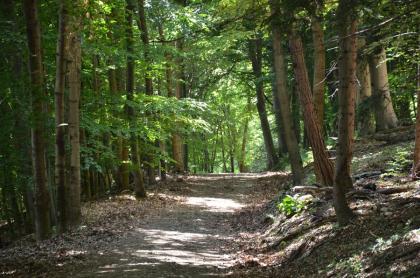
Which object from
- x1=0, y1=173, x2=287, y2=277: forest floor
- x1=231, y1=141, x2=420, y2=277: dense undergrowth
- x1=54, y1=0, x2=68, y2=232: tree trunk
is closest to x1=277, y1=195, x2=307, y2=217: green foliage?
Result: x1=231, y1=141, x2=420, y2=277: dense undergrowth

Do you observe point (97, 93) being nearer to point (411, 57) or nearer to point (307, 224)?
point (307, 224)

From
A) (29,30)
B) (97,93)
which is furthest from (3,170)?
(29,30)

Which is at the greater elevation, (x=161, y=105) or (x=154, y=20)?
(x=154, y=20)

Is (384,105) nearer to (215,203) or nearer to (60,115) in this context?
(215,203)

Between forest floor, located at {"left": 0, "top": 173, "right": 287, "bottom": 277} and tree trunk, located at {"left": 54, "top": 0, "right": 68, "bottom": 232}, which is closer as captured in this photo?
forest floor, located at {"left": 0, "top": 173, "right": 287, "bottom": 277}

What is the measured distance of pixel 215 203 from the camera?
19.3m

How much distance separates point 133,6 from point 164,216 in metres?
8.69

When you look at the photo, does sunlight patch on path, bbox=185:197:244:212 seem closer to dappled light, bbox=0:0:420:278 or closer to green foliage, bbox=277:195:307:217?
dappled light, bbox=0:0:420:278

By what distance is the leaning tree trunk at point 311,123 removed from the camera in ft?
38.8

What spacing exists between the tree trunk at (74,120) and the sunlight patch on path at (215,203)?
20.1ft

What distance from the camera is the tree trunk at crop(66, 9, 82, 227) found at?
12.0m

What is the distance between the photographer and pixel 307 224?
31.1ft

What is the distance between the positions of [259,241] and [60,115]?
19.5 feet

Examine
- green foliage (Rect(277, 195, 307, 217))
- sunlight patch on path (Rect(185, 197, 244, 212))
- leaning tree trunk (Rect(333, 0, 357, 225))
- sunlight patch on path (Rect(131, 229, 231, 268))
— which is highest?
leaning tree trunk (Rect(333, 0, 357, 225))
